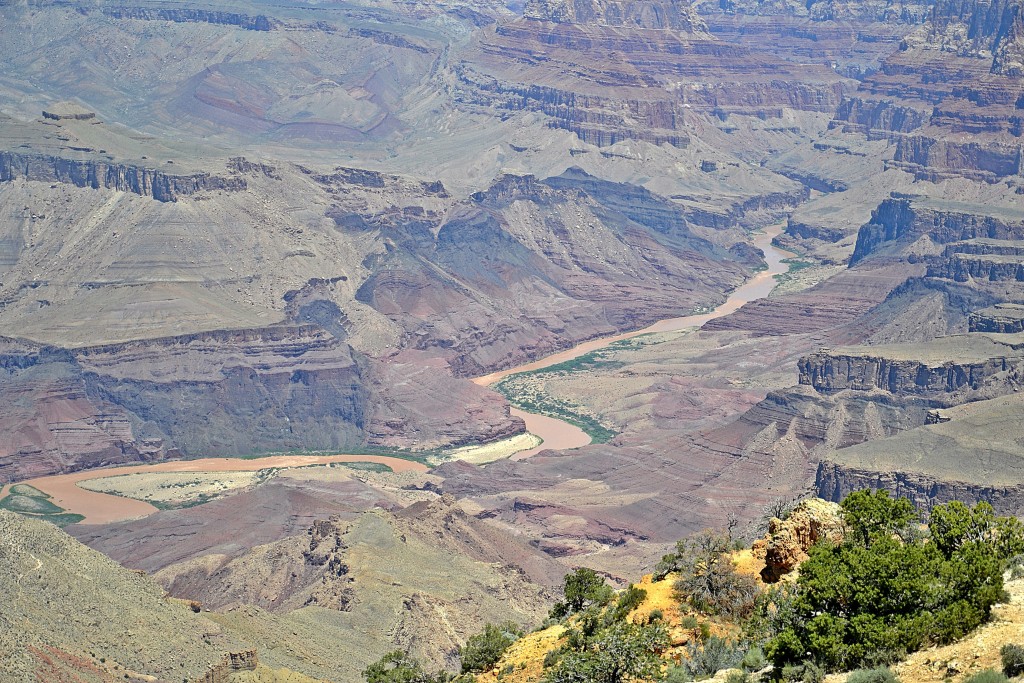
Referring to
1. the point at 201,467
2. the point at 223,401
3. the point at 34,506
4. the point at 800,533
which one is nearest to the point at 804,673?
the point at 800,533

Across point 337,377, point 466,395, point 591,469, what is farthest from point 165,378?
point 591,469

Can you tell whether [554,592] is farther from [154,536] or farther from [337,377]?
[337,377]

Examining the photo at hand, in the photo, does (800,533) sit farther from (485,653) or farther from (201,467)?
(201,467)

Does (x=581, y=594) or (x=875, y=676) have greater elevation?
(x=875, y=676)

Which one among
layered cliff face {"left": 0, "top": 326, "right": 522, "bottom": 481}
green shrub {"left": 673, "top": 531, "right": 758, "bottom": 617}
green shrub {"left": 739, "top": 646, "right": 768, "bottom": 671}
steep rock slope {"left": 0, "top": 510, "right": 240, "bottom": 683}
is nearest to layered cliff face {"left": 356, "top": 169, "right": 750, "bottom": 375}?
layered cliff face {"left": 0, "top": 326, "right": 522, "bottom": 481}

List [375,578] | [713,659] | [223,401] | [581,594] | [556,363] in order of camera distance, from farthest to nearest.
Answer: [556,363] < [223,401] < [375,578] < [581,594] < [713,659]

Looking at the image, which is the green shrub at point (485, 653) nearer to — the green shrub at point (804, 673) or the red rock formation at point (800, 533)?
the red rock formation at point (800, 533)
